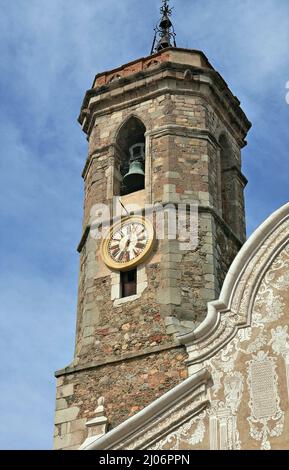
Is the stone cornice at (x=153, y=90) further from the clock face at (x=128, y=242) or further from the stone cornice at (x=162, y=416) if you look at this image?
the stone cornice at (x=162, y=416)

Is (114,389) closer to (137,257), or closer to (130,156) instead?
(137,257)

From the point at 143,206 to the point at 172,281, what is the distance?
73.6 inches

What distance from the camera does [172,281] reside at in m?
16.9

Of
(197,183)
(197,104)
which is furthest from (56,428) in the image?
(197,104)

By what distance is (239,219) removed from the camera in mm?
19422

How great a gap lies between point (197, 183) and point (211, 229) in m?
1.05

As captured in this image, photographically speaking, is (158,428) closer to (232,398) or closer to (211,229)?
(232,398)

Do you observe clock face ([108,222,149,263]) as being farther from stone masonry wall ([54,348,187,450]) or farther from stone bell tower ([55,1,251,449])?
stone masonry wall ([54,348,187,450])

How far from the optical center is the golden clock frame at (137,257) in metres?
17.4

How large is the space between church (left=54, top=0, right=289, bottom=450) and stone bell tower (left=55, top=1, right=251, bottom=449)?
0.02 metres

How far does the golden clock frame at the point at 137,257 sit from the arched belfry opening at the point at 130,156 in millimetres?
1044

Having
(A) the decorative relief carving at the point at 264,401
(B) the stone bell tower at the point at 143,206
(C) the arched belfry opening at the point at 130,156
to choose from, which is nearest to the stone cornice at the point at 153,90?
(B) the stone bell tower at the point at 143,206

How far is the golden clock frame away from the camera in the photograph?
17438 millimetres
